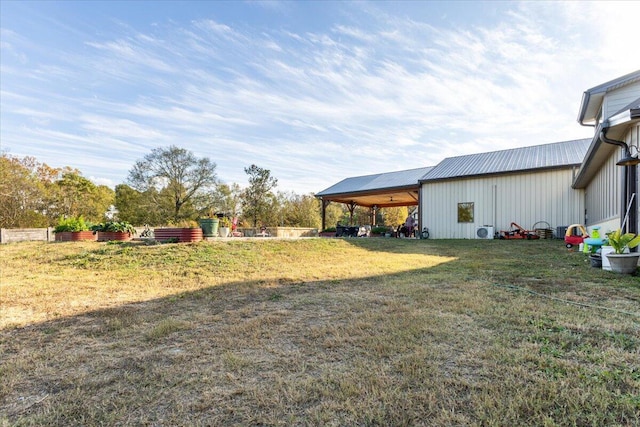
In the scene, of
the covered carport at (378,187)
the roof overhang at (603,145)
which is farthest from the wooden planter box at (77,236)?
the roof overhang at (603,145)

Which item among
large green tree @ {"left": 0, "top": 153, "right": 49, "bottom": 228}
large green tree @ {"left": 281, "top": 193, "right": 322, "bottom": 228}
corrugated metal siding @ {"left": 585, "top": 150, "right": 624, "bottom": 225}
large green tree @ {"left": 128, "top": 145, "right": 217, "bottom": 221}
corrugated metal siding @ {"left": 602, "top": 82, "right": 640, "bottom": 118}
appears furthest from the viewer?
large green tree @ {"left": 281, "top": 193, "right": 322, "bottom": 228}

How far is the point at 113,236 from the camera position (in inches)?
364

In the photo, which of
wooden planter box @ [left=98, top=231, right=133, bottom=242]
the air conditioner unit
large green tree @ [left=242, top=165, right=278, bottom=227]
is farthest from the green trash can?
large green tree @ [left=242, top=165, right=278, bottom=227]

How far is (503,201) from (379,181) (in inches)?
279

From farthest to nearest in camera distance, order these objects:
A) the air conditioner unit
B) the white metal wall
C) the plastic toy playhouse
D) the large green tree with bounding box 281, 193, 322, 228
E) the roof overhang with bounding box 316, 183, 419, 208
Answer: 1. the large green tree with bounding box 281, 193, 322, 228
2. the roof overhang with bounding box 316, 183, 419, 208
3. the air conditioner unit
4. the white metal wall
5. the plastic toy playhouse

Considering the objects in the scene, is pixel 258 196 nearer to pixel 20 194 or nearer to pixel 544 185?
pixel 20 194

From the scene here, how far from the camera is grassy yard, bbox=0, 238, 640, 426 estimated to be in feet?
4.88

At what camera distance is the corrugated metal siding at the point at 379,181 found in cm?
1669

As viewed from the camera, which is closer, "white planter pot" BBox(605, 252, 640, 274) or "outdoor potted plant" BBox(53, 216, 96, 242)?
"white planter pot" BBox(605, 252, 640, 274)

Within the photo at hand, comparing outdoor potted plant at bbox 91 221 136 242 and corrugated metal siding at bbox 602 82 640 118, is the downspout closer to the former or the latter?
corrugated metal siding at bbox 602 82 640 118

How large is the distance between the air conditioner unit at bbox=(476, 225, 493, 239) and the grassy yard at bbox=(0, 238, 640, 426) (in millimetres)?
8428

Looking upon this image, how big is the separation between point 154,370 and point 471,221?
1392cm

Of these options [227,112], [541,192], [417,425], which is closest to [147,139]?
[227,112]

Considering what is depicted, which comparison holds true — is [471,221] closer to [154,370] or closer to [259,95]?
[259,95]
